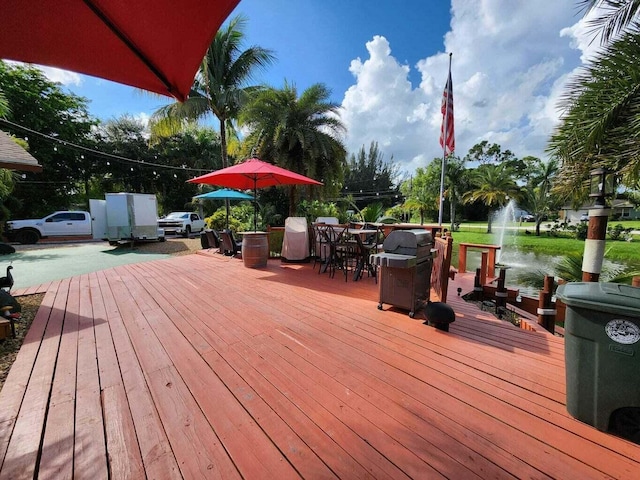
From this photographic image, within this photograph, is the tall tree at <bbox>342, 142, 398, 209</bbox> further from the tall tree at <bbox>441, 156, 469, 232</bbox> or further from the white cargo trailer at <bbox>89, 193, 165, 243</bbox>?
the white cargo trailer at <bbox>89, 193, 165, 243</bbox>

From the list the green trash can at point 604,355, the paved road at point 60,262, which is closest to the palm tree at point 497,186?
the paved road at point 60,262

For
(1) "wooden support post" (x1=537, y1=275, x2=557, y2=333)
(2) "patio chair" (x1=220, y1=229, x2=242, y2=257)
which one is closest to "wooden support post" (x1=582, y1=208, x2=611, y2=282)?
(1) "wooden support post" (x1=537, y1=275, x2=557, y2=333)

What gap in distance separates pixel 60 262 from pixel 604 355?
1107 centimetres

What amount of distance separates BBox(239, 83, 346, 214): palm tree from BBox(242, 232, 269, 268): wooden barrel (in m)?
3.98

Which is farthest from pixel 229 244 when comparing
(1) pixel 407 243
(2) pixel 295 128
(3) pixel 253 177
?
(1) pixel 407 243

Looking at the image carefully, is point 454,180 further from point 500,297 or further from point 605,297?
point 605,297

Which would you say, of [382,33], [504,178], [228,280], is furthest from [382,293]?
[504,178]

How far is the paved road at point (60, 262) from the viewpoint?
5.92 metres

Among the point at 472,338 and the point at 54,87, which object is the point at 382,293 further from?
the point at 54,87

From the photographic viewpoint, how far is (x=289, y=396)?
69.1 inches

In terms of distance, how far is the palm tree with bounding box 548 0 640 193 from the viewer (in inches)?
141

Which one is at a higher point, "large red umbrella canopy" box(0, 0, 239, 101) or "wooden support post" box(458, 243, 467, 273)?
"large red umbrella canopy" box(0, 0, 239, 101)

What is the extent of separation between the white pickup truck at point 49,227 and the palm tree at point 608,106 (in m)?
18.2

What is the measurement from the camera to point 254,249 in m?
5.70
